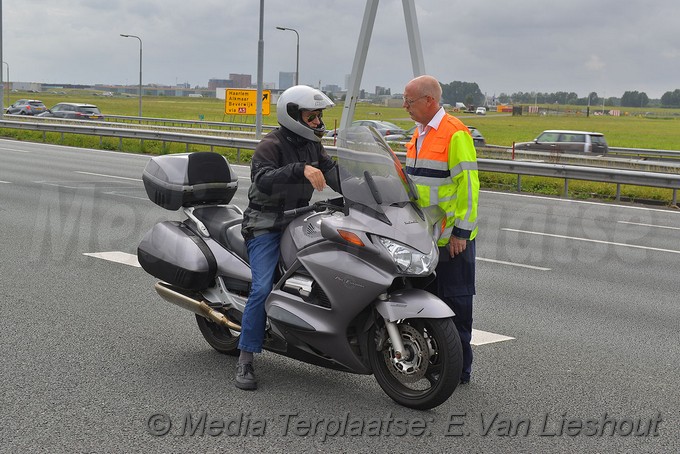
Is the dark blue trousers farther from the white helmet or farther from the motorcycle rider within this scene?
the white helmet

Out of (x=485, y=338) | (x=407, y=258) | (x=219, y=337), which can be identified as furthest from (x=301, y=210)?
(x=485, y=338)

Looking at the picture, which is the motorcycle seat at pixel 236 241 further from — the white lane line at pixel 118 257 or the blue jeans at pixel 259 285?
the white lane line at pixel 118 257

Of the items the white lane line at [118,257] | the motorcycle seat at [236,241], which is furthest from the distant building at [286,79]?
the motorcycle seat at [236,241]

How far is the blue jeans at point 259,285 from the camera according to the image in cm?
511

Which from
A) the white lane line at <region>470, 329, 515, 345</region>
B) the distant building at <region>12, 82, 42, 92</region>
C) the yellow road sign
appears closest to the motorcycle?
the white lane line at <region>470, 329, 515, 345</region>

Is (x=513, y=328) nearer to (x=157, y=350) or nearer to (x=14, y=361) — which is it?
(x=157, y=350)

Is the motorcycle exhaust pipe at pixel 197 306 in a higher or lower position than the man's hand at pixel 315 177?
lower

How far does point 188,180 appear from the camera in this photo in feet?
19.0

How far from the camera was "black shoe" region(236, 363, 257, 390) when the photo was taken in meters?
5.16

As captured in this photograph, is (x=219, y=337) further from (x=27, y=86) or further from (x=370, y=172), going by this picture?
(x=27, y=86)

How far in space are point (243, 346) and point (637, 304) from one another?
4.31m

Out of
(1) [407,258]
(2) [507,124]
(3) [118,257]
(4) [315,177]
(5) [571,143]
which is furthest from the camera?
(2) [507,124]

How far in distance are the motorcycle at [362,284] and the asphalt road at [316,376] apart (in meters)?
0.28

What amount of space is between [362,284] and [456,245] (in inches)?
33.2
